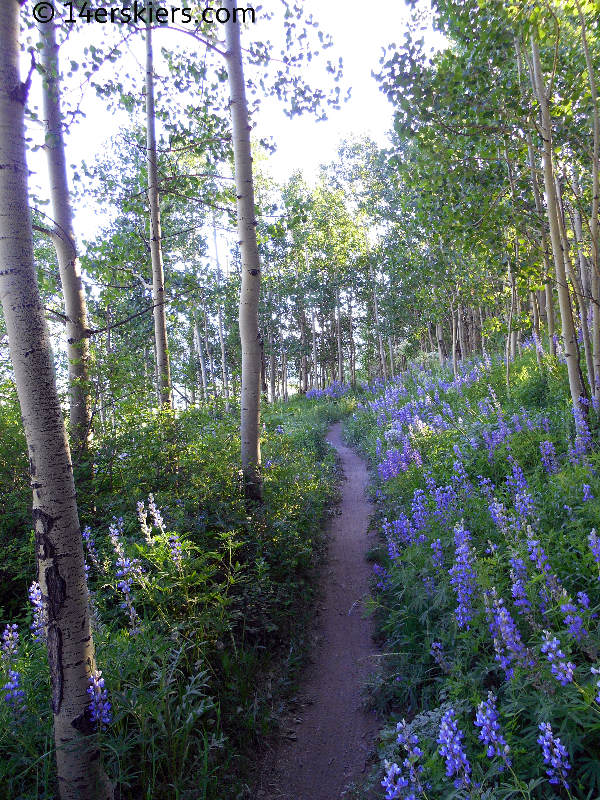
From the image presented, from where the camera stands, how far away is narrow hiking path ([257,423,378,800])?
300 centimetres

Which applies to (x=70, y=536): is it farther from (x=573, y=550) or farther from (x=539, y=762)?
A: (x=573, y=550)

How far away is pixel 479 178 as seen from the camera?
17.3ft

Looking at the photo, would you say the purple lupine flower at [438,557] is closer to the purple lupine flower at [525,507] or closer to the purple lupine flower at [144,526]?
the purple lupine flower at [525,507]

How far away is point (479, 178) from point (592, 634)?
4744 millimetres

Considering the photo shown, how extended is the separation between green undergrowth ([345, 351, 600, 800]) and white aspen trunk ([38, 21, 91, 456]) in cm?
362

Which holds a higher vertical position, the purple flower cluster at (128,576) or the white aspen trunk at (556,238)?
the white aspen trunk at (556,238)

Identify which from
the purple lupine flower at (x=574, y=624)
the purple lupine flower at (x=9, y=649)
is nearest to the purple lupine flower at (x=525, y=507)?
the purple lupine flower at (x=574, y=624)

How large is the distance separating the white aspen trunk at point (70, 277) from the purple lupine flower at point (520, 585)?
4193 millimetres

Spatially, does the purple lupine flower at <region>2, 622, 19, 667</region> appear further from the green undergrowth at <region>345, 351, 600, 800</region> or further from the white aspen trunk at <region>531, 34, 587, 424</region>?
the white aspen trunk at <region>531, 34, 587, 424</region>

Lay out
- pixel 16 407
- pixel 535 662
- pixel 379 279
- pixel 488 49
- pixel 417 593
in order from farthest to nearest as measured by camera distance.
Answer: pixel 379 279, pixel 16 407, pixel 488 49, pixel 417 593, pixel 535 662

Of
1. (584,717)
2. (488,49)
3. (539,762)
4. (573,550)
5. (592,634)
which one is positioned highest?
(488,49)

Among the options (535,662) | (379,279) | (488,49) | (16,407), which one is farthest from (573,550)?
(379,279)

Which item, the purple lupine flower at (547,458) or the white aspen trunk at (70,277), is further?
the white aspen trunk at (70,277)

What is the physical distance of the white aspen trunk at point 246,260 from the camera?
5332 mm
